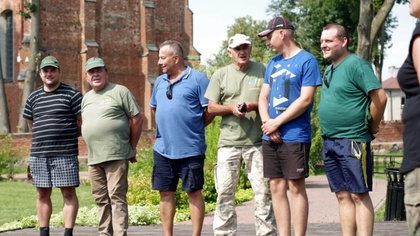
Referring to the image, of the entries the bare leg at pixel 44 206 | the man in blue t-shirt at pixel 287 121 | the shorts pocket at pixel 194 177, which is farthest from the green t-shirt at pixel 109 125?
the man in blue t-shirt at pixel 287 121

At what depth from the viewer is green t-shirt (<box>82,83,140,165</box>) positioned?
33.1ft

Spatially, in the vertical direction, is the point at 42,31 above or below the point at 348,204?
above

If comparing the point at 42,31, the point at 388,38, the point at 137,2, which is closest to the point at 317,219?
the point at 42,31

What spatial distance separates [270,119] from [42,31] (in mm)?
39595

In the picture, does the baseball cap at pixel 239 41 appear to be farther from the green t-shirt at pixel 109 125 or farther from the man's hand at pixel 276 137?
the green t-shirt at pixel 109 125

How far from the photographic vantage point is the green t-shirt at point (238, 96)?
960 cm

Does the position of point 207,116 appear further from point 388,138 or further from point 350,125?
point 388,138

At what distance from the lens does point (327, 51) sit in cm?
851

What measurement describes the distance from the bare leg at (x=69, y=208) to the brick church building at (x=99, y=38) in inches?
1358

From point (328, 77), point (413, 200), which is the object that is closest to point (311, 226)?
point (328, 77)

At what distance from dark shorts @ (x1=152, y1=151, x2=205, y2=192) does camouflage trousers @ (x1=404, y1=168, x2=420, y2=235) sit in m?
4.35

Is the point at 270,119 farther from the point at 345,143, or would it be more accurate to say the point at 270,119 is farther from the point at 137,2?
the point at 137,2

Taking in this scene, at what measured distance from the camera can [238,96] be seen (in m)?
9.65

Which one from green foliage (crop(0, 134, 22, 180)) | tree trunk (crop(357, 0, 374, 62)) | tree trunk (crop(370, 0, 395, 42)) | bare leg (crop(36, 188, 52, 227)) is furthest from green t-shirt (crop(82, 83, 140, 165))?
green foliage (crop(0, 134, 22, 180))
